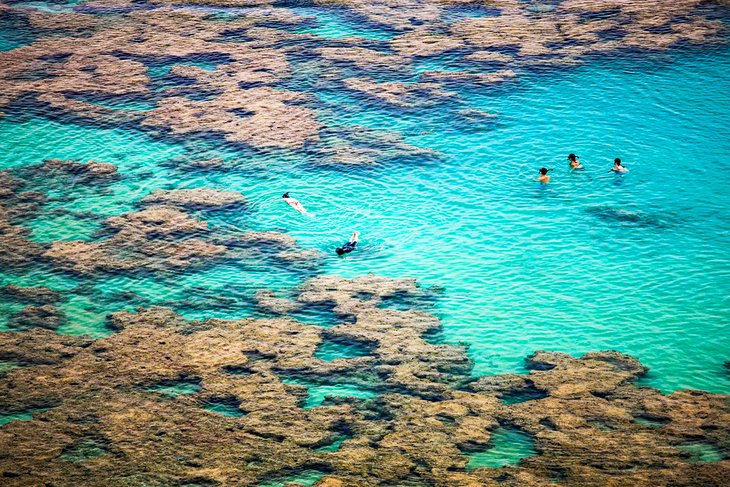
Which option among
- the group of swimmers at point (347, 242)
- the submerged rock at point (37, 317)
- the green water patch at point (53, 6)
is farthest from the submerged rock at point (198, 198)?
the green water patch at point (53, 6)

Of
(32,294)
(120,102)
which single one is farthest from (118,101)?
(32,294)

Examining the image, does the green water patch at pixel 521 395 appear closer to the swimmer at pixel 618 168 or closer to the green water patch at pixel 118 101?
the swimmer at pixel 618 168

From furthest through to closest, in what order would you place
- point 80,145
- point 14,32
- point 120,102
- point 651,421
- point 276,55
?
1. point 14,32
2. point 276,55
3. point 120,102
4. point 80,145
5. point 651,421

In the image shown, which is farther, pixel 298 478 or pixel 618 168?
pixel 618 168

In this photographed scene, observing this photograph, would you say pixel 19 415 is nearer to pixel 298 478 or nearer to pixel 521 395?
pixel 298 478

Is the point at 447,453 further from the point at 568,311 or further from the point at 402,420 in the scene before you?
the point at 568,311
